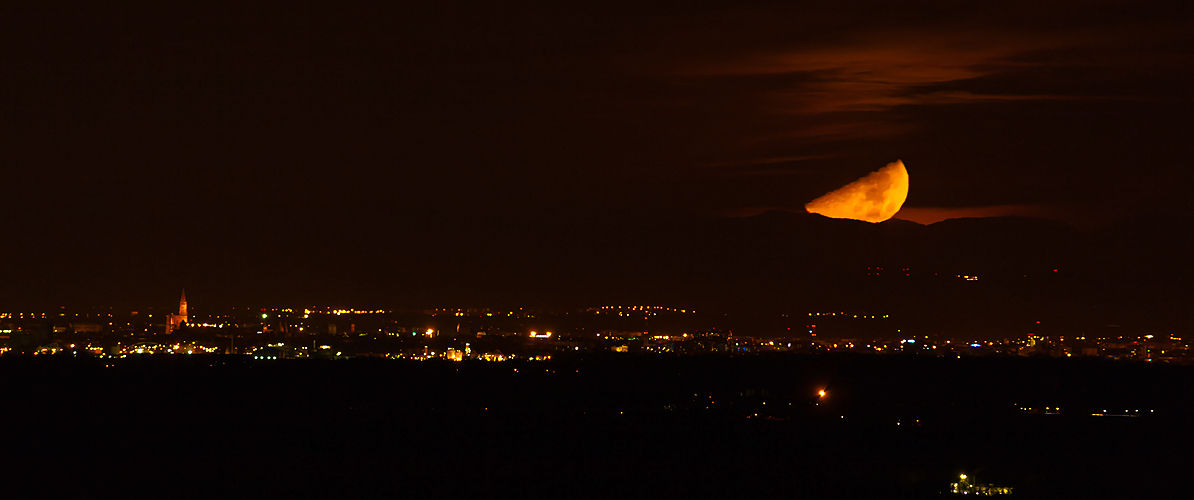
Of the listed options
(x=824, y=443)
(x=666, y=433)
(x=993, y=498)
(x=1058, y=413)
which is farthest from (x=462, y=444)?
(x=1058, y=413)

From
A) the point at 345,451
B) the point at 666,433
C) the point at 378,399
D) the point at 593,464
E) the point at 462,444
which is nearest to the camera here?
the point at 593,464

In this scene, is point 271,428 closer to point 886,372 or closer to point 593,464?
point 593,464

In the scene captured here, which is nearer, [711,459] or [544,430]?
[711,459]

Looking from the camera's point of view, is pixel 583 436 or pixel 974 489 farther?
pixel 583 436

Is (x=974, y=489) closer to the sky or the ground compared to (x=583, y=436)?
closer to the ground

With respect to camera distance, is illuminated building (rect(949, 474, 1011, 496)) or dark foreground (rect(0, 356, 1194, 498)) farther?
dark foreground (rect(0, 356, 1194, 498))

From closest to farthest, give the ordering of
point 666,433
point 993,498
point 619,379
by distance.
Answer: point 993,498, point 666,433, point 619,379

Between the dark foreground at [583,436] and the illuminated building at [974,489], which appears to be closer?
the illuminated building at [974,489]
